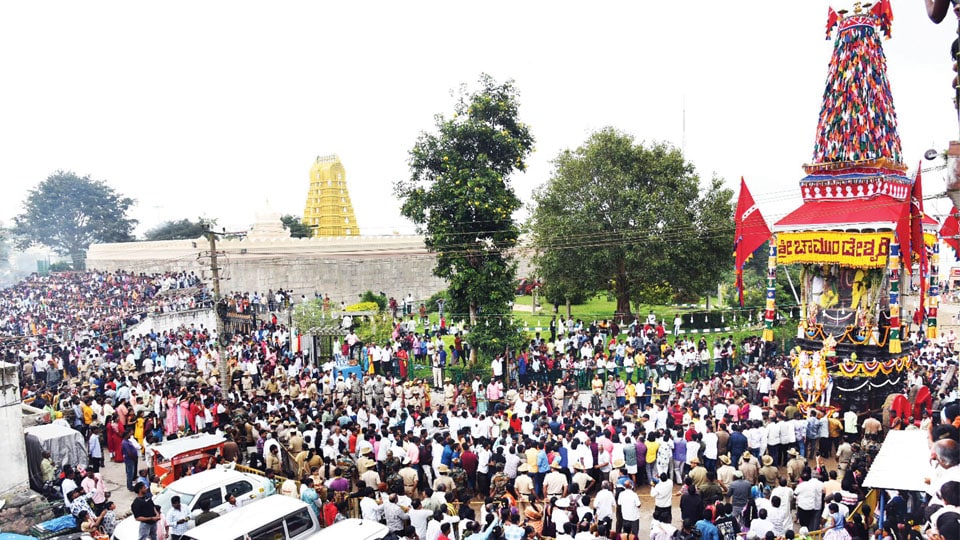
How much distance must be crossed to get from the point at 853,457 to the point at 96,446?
13478 millimetres

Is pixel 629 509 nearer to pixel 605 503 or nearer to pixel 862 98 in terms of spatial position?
pixel 605 503

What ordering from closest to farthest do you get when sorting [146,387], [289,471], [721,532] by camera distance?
[721,532]
[289,471]
[146,387]

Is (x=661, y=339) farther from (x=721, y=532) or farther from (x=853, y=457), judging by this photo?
(x=721, y=532)

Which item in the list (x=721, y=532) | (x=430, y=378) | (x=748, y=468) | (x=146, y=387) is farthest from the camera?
(x=430, y=378)

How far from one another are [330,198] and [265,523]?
2112 inches

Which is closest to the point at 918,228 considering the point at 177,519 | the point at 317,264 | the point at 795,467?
the point at 795,467

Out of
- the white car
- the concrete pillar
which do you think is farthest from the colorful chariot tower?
the concrete pillar

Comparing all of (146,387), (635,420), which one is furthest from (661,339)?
(146,387)

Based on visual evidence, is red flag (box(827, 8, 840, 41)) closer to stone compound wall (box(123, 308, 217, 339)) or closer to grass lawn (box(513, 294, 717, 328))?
grass lawn (box(513, 294, 717, 328))

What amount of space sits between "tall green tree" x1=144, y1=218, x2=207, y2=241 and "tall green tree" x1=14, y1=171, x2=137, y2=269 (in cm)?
518

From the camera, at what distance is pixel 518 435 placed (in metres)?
13.1

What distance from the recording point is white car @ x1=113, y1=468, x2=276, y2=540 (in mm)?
9384

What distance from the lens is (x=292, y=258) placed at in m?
36.0

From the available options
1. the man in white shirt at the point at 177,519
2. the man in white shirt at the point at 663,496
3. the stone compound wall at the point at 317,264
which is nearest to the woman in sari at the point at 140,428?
the man in white shirt at the point at 177,519
